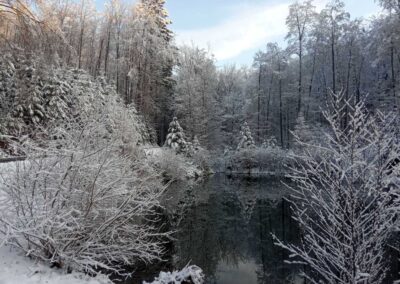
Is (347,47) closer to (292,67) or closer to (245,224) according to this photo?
(292,67)

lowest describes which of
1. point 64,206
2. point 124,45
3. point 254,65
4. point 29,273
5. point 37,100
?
point 29,273

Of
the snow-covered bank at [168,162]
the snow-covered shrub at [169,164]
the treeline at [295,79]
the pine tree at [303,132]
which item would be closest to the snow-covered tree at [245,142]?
the treeline at [295,79]

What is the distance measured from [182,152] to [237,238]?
624 inches

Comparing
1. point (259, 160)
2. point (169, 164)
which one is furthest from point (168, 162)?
point (259, 160)

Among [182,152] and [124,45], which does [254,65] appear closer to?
[124,45]

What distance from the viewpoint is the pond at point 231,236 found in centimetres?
802

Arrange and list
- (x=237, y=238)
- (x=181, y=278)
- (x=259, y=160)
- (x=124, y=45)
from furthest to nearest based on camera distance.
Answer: (x=259, y=160) → (x=124, y=45) → (x=237, y=238) → (x=181, y=278)

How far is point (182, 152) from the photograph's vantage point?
26.0 m

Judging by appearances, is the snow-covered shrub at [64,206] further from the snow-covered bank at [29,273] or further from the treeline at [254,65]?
the treeline at [254,65]

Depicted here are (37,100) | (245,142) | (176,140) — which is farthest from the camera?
(245,142)

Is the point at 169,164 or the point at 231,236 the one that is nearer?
the point at 231,236

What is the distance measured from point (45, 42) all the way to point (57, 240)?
20.0ft

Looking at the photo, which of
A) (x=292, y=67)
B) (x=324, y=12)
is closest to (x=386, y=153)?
(x=324, y=12)

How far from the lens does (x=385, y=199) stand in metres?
3.62
